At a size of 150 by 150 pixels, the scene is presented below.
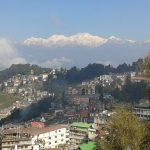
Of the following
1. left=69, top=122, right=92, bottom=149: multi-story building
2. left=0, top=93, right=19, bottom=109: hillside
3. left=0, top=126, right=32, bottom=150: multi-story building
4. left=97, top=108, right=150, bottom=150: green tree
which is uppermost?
left=97, top=108, right=150, bottom=150: green tree

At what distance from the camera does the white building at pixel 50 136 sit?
39688 millimetres

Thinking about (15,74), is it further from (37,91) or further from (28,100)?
(28,100)

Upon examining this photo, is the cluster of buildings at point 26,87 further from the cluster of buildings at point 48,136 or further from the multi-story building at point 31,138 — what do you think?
the multi-story building at point 31,138

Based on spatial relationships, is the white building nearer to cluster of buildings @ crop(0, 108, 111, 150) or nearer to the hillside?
cluster of buildings @ crop(0, 108, 111, 150)

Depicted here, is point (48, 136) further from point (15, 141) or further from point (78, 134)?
point (15, 141)

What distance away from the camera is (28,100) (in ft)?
401

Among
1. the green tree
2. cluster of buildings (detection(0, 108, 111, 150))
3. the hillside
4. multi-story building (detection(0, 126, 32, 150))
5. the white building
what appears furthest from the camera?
the hillside

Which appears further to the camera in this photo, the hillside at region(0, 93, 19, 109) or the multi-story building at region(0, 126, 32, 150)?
the hillside at region(0, 93, 19, 109)

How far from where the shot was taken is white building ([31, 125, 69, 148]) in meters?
39.7

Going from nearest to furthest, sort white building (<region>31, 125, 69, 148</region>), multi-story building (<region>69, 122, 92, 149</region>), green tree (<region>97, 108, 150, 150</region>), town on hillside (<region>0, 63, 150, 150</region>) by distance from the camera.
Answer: green tree (<region>97, 108, 150, 150</region>), town on hillside (<region>0, 63, 150, 150</region>), white building (<region>31, 125, 69, 148</region>), multi-story building (<region>69, 122, 92, 149</region>)

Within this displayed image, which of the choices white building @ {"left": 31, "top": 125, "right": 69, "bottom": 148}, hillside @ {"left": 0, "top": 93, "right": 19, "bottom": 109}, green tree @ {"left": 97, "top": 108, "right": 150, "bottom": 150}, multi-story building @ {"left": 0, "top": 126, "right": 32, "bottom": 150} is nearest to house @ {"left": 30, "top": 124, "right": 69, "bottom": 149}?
white building @ {"left": 31, "top": 125, "right": 69, "bottom": 148}

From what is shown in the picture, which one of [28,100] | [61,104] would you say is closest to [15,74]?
[28,100]

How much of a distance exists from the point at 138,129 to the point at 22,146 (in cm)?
2214

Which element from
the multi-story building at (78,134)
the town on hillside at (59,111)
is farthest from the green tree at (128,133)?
the multi-story building at (78,134)
